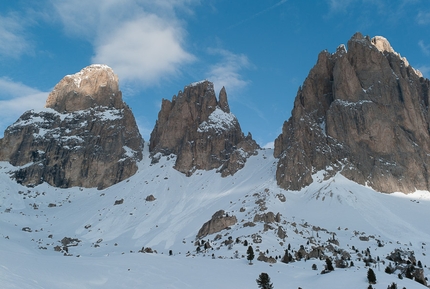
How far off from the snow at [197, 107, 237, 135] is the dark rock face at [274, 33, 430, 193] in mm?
26463

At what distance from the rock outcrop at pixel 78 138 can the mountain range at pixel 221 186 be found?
0.48 meters

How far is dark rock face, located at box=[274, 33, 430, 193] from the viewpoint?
102 metres

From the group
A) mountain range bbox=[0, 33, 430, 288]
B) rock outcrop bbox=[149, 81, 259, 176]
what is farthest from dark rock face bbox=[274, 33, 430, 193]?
rock outcrop bbox=[149, 81, 259, 176]

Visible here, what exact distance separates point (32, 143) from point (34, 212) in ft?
123

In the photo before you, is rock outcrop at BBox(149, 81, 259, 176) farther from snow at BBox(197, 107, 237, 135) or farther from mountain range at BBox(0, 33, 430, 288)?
mountain range at BBox(0, 33, 430, 288)

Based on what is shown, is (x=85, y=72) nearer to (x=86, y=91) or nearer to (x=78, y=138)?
(x=86, y=91)

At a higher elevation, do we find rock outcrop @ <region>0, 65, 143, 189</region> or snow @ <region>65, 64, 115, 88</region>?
snow @ <region>65, 64, 115, 88</region>

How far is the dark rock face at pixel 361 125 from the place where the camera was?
4033 inches

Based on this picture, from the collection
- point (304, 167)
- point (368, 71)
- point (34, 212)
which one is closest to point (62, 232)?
point (34, 212)

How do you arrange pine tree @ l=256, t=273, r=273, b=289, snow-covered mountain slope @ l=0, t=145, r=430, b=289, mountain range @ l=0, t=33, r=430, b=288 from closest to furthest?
pine tree @ l=256, t=273, r=273, b=289
snow-covered mountain slope @ l=0, t=145, r=430, b=289
mountain range @ l=0, t=33, r=430, b=288

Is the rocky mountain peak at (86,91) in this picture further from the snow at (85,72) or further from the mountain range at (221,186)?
the mountain range at (221,186)

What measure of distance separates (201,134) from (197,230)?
5577 cm

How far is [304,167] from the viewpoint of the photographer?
103375mm

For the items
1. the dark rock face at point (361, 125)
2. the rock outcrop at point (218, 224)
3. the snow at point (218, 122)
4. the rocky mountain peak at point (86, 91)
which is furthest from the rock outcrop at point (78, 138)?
the rock outcrop at point (218, 224)
